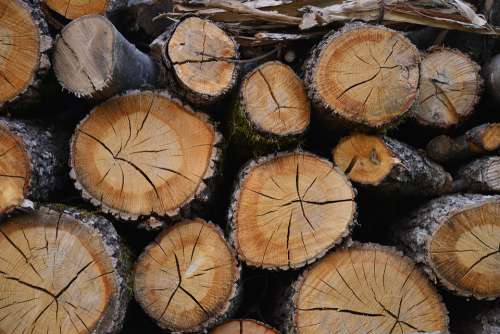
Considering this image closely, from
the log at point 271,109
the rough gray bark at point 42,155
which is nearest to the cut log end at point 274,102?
the log at point 271,109

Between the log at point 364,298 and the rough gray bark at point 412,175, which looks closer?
the log at point 364,298

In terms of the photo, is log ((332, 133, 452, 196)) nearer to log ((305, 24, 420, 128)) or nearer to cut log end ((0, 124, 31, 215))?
log ((305, 24, 420, 128))

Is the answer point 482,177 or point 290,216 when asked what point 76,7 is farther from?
point 482,177

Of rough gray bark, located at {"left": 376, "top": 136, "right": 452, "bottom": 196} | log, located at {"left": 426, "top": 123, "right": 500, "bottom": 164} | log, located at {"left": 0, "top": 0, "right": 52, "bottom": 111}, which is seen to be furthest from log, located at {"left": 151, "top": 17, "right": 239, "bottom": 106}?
log, located at {"left": 426, "top": 123, "right": 500, "bottom": 164}

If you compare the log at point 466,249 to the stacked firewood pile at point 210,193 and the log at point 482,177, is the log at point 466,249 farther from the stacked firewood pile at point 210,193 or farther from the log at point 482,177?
the log at point 482,177

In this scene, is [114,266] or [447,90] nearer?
[114,266]

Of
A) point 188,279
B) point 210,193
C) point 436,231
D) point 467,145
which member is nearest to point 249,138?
point 210,193
